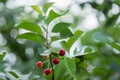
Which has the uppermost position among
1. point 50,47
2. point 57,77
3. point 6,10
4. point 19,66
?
point 50,47

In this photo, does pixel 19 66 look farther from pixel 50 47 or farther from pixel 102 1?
pixel 50 47

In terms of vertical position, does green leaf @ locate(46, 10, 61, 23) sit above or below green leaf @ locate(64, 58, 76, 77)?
above

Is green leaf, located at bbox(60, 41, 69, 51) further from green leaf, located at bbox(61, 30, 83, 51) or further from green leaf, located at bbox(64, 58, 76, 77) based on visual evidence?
green leaf, located at bbox(64, 58, 76, 77)

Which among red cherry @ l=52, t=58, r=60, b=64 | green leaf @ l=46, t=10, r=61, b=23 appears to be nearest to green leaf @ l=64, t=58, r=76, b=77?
red cherry @ l=52, t=58, r=60, b=64

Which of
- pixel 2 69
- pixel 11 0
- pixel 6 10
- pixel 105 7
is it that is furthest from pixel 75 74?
pixel 11 0

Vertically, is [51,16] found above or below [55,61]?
above

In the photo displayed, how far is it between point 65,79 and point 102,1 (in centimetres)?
111

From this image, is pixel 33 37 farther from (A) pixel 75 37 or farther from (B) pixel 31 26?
(A) pixel 75 37

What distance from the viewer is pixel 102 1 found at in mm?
2492

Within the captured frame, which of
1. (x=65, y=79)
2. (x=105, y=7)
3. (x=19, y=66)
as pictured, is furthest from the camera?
(x=19, y=66)

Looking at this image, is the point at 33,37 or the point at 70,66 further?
the point at 33,37

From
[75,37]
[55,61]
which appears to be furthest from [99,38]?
[55,61]

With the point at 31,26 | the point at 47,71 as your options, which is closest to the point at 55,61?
the point at 47,71

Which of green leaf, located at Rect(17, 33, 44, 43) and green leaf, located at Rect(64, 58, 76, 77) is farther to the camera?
green leaf, located at Rect(17, 33, 44, 43)
